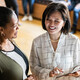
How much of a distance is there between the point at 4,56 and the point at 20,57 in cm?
19

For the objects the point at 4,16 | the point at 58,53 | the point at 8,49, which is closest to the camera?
the point at 4,16

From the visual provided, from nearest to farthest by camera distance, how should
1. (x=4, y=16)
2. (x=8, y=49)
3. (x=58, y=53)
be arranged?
1. (x=4, y=16)
2. (x=8, y=49)
3. (x=58, y=53)

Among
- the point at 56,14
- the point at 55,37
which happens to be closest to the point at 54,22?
the point at 56,14

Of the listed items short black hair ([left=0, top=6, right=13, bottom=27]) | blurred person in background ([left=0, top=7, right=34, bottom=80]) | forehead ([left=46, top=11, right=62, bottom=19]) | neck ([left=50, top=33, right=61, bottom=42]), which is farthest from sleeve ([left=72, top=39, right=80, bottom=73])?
short black hair ([left=0, top=6, right=13, bottom=27])

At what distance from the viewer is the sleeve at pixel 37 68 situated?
1.14 meters

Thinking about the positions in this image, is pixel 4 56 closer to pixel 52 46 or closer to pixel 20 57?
pixel 20 57

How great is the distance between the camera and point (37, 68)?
46.7 inches

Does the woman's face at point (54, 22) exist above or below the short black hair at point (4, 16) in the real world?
below

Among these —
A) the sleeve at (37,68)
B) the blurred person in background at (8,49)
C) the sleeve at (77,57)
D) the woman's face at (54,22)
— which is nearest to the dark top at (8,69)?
the blurred person in background at (8,49)

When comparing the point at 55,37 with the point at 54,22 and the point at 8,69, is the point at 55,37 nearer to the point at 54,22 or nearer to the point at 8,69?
the point at 54,22

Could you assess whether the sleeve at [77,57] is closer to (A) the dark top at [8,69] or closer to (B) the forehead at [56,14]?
(B) the forehead at [56,14]

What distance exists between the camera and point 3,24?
34.1 inches

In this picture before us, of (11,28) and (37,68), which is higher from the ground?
(11,28)

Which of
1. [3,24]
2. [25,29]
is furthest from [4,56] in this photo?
[25,29]
